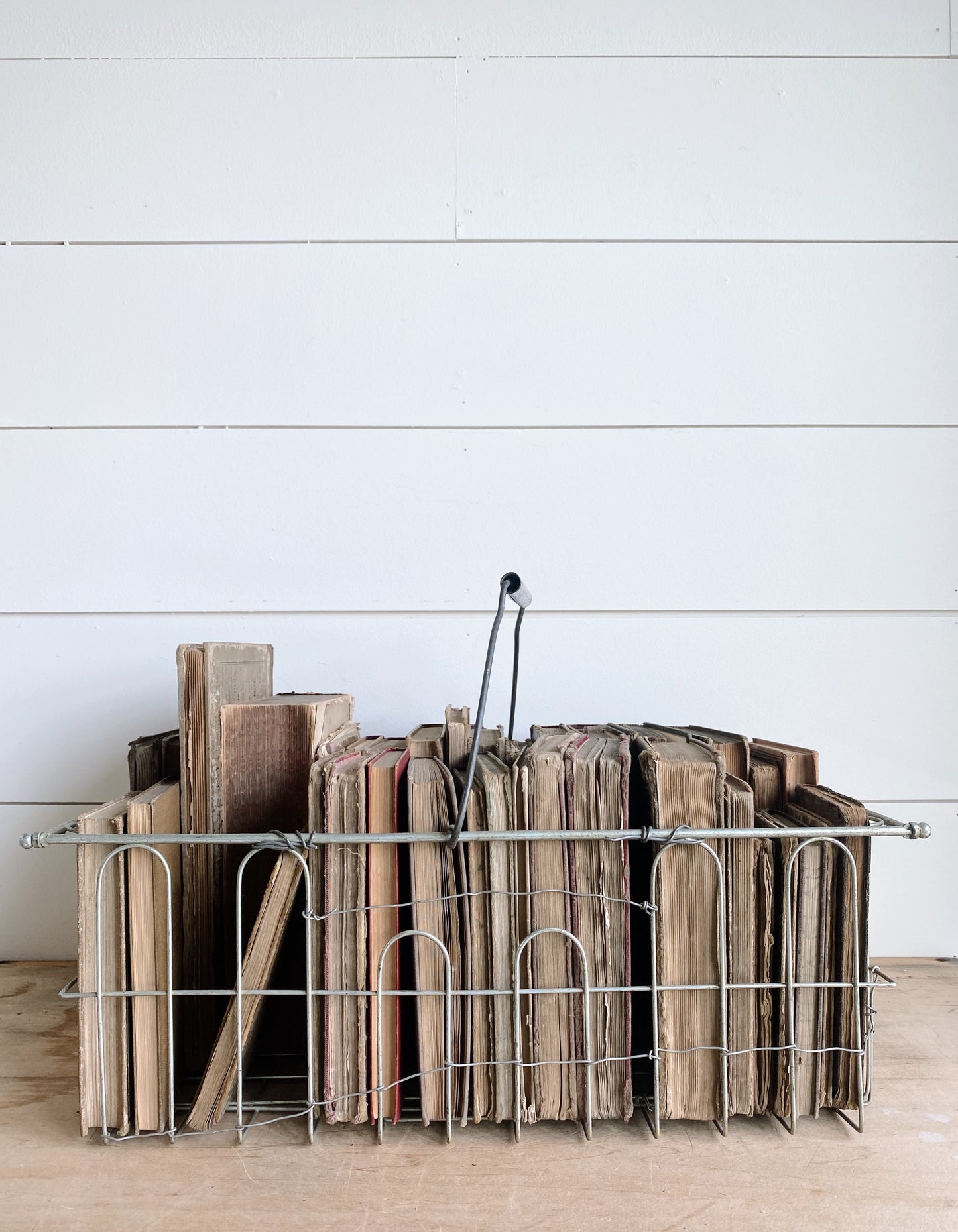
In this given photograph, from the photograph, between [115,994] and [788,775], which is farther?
[788,775]

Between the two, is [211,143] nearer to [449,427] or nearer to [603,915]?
[449,427]

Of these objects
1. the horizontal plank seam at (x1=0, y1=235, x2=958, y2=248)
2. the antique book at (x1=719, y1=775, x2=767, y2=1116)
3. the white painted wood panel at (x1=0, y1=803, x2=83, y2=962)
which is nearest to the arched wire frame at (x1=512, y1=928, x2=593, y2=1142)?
the antique book at (x1=719, y1=775, x2=767, y2=1116)

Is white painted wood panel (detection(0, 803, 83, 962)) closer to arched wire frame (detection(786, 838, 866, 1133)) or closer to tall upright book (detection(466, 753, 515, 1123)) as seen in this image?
tall upright book (detection(466, 753, 515, 1123))

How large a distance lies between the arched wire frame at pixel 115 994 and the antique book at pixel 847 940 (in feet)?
1.78

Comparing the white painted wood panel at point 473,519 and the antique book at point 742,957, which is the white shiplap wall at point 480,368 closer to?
the white painted wood panel at point 473,519

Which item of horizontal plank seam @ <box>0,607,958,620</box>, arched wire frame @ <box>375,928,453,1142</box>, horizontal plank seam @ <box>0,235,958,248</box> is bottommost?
arched wire frame @ <box>375,928,453,1142</box>

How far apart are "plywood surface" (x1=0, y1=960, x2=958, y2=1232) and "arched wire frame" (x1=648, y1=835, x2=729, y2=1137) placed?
3 cm

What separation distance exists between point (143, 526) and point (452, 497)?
1.34ft

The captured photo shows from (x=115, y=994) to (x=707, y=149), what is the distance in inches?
46.1

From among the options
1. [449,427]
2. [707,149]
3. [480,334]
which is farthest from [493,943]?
[707,149]

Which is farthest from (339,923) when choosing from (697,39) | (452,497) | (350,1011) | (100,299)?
(697,39)

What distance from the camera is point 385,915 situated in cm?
65

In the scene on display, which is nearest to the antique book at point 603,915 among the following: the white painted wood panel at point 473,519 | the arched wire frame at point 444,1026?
the arched wire frame at point 444,1026

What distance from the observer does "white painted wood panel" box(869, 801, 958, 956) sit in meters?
1.06
